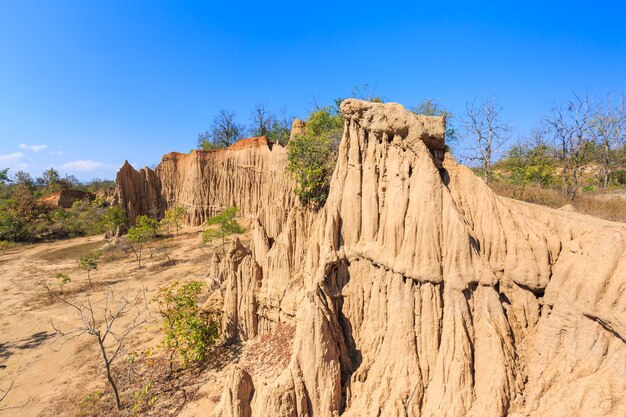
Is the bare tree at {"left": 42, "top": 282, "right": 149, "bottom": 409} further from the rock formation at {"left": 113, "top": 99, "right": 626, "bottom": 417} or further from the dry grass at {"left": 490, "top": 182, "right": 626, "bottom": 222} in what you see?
the dry grass at {"left": 490, "top": 182, "right": 626, "bottom": 222}

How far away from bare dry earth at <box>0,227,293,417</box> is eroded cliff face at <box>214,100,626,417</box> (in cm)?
269

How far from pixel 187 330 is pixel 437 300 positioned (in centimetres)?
1003

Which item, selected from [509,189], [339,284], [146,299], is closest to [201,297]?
[146,299]

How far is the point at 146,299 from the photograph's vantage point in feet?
65.3

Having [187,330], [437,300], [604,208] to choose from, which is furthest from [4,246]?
[604,208]

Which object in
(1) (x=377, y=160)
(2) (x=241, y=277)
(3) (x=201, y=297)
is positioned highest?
(1) (x=377, y=160)

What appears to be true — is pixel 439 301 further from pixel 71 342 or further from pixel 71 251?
pixel 71 251

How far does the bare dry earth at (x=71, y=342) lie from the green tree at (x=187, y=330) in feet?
2.75

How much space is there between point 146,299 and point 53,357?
5.70m

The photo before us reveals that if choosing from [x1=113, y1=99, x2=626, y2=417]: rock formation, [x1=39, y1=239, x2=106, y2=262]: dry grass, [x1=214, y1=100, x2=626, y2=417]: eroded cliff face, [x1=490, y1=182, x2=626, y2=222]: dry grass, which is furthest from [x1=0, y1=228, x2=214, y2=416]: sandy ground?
[x1=490, y1=182, x2=626, y2=222]: dry grass

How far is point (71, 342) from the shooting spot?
15758mm

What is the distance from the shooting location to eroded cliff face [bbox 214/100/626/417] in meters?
5.90

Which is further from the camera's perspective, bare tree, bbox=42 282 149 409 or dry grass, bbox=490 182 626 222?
bare tree, bbox=42 282 149 409

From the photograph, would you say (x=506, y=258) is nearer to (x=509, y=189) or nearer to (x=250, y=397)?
(x=250, y=397)
